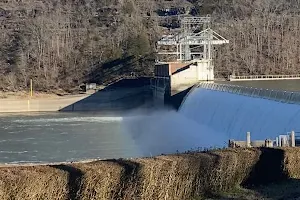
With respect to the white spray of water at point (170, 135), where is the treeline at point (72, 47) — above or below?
above

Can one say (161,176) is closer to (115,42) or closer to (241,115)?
(241,115)

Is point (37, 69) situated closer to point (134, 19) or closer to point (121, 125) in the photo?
point (134, 19)

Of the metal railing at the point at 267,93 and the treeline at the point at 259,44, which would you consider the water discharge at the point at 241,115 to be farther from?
the treeline at the point at 259,44

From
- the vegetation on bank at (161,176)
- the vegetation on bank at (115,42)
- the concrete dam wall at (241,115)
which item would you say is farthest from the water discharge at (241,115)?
the vegetation on bank at (115,42)

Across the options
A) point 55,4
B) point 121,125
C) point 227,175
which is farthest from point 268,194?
point 55,4

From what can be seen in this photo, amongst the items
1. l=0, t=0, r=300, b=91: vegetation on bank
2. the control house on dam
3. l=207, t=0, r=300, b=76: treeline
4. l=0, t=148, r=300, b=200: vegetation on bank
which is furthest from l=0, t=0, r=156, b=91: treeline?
l=0, t=148, r=300, b=200: vegetation on bank

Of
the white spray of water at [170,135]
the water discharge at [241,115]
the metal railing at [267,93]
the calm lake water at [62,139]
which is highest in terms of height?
the metal railing at [267,93]
